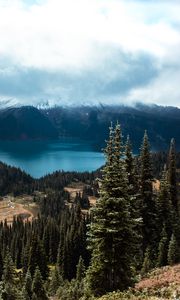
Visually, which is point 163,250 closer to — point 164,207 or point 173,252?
point 173,252

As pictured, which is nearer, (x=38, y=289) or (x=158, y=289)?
(x=158, y=289)

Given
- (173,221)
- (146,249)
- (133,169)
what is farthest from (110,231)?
(173,221)

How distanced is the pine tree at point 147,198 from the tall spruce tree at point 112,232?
23.5 m

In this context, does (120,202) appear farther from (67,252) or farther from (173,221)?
(67,252)

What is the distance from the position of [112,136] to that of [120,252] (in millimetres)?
10055

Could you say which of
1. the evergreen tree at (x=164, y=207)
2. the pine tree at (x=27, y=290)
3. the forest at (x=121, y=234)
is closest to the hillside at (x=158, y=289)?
the forest at (x=121, y=234)

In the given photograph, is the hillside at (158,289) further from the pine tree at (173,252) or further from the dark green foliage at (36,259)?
the dark green foliage at (36,259)

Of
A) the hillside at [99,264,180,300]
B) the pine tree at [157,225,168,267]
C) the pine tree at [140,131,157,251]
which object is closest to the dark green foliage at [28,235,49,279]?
the pine tree at [157,225,168,267]

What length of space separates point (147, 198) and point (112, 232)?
2714 centimetres

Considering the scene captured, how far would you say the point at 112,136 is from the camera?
121 feet

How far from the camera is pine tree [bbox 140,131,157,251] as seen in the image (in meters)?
60.6

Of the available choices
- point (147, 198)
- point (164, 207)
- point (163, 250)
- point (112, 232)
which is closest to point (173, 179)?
point (164, 207)

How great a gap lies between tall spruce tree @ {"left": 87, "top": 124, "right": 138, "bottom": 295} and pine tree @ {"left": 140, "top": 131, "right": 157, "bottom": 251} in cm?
2351

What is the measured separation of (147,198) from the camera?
204 feet
